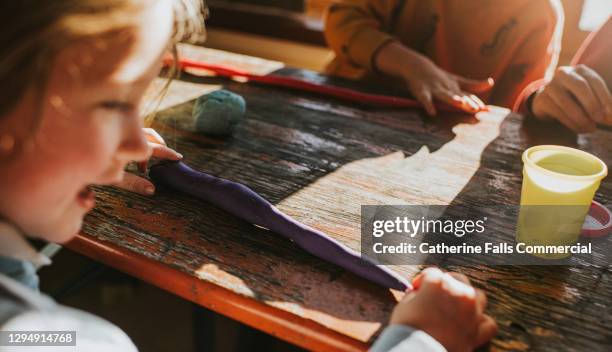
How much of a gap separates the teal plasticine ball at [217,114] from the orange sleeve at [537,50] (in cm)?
80

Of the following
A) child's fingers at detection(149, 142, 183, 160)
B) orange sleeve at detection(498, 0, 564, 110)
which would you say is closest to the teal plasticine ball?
child's fingers at detection(149, 142, 183, 160)

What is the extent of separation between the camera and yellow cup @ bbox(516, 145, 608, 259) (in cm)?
64

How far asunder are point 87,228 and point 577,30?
87.9 inches

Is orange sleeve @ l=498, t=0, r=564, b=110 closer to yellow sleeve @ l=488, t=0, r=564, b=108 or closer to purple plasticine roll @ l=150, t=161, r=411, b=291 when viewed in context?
yellow sleeve @ l=488, t=0, r=564, b=108

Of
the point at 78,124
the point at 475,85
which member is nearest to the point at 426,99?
the point at 475,85

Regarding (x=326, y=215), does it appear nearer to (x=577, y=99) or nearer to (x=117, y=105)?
(x=117, y=105)

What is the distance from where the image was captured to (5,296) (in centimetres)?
47

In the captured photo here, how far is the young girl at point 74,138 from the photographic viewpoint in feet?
1.38

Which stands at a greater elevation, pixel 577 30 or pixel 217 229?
pixel 577 30

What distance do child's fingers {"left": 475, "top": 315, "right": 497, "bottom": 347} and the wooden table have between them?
0.01 meters

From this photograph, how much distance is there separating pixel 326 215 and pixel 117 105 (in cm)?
36

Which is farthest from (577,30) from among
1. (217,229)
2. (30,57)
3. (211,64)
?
(30,57)

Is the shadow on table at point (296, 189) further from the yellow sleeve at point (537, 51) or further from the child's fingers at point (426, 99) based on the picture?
the yellow sleeve at point (537, 51)

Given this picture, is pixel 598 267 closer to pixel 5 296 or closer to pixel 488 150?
pixel 488 150
